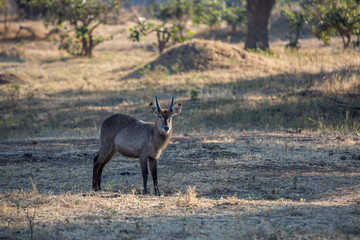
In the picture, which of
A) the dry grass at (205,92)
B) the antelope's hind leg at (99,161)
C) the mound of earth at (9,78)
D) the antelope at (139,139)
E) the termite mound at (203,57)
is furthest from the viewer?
the termite mound at (203,57)

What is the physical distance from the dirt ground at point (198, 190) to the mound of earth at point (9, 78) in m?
7.44

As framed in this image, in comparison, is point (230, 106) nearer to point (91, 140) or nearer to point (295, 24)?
point (91, 140)

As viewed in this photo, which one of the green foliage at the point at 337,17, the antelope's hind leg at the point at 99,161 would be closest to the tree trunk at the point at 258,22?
the green foliage at the point at 337,17

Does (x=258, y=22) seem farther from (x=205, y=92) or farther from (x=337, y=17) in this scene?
(x=205, y=92)

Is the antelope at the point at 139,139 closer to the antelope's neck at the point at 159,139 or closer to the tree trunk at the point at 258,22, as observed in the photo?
the antelope's neck at the point at 159,139

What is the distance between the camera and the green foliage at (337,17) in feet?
60.9

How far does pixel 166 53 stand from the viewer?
19672 millimetres

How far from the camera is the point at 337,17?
63.0ft

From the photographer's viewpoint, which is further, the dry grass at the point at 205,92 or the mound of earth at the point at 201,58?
the mound of earth at the point at 201,58

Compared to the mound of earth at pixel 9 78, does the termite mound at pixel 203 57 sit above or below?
above

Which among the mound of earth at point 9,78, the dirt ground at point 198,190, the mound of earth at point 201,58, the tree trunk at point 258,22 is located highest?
the tree trunk at point 258,22

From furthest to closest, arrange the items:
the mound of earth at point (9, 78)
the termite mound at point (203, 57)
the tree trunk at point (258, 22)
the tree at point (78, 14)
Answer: the tree at point (78, 14) → the tree trunk at point (258, 22) → the termite mound at point (203, 57) → the mound of earth at point (9, 78)

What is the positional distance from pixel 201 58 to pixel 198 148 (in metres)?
9.58

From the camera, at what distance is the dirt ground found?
189 inches
